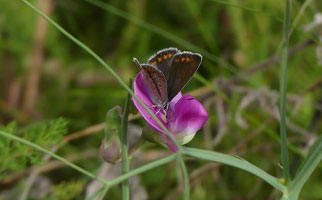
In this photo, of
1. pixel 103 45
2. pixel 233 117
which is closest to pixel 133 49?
pixel 103 45

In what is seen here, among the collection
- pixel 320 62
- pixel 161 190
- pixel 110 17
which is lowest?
pixel 161 190

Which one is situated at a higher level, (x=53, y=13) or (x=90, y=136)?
(x=53, y=13)

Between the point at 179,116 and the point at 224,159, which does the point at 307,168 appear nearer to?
the point at 224,159

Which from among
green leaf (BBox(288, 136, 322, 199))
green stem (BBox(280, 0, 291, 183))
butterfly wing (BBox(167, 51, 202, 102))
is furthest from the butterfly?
green leaf (BBox(288, 136, 322, 199))

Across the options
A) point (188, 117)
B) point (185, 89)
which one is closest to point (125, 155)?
point (188, 117)

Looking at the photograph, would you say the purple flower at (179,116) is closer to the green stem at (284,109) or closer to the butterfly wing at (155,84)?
the butterfly wing at (155,84)

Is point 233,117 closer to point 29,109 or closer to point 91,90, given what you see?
point 91,90

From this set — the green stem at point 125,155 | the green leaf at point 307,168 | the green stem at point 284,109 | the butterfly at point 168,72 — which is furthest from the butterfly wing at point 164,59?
the green leaf at point 307,168
